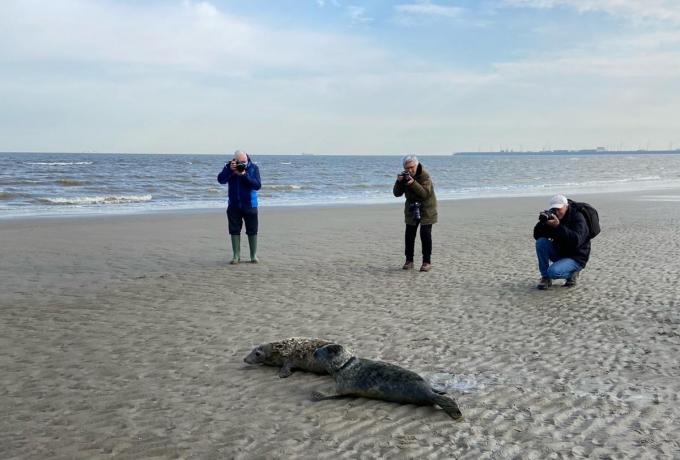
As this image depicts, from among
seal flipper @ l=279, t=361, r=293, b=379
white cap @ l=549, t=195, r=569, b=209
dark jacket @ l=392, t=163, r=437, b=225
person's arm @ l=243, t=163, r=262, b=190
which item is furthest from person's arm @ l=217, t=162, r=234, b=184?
seal flipper @ l=279, t=361, r=293, b=379

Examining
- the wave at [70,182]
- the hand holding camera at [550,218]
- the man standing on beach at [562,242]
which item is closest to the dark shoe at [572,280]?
the man standing on beach at [562,242]

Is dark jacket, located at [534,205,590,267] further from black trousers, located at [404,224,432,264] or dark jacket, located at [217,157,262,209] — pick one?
dark jacket, located at [217,157,262,209]

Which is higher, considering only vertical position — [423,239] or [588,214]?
[588,214]

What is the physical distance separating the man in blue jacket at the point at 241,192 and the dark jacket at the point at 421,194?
240 centimetres

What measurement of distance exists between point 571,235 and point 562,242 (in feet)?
0.78

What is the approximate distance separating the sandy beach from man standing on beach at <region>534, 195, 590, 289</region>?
28cm

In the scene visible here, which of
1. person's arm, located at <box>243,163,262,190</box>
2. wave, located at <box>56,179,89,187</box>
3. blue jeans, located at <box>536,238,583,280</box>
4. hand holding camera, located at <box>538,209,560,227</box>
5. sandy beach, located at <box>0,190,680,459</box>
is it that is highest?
person's arm, located at <box>243,163,262,190</box>

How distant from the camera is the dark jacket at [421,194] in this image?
9.51 m

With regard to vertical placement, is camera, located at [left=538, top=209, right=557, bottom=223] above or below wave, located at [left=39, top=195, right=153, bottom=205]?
above

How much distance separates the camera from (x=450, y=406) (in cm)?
413

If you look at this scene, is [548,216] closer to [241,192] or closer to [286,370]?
[286,370]

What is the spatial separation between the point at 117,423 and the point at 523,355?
3405 millimetres

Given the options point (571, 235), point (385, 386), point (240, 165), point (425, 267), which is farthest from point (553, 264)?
point (240, 165)

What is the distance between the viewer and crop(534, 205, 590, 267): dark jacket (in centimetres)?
799
